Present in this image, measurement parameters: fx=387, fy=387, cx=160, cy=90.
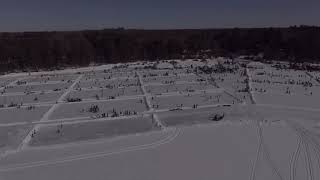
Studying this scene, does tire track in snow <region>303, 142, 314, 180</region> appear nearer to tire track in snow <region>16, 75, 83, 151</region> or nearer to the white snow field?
the white snow field

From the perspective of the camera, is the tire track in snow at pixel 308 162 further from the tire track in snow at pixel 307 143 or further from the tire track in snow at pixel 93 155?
the tire track in snow at pixel 93 155

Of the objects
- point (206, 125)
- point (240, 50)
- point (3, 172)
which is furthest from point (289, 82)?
point (240, 50)

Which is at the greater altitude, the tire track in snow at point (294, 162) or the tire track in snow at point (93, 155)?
the tire track in snow at point (93, 155)

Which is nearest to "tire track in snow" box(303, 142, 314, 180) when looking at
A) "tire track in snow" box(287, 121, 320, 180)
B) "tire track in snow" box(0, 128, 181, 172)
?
"tire track in snow" box(287, 121, 320, 180)

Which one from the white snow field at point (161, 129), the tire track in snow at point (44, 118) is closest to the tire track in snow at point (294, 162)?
the white snow field at point (161, 129)

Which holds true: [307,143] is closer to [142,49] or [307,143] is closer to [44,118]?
[44,118]

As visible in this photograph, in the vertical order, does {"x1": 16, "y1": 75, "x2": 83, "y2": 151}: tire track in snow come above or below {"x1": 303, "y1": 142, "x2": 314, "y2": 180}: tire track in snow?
above

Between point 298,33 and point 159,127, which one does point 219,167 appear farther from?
point 298,33
